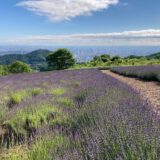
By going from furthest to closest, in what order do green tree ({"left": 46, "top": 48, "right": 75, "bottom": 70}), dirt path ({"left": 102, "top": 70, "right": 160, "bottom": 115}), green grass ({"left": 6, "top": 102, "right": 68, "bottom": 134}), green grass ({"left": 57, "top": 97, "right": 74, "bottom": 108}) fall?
green tree ({"left": 46, "top": 48, "right": 75, "bottom": 70}) → dirt path ({"left": 102, "top": 70, "right": 160, "bottom": 115}) → green grass ({"left": 57, "top": 97, "right": 74, "bottom": 108}) → green grass ({"left": 6, "top": 102, "right": 68, "bottom": 134})

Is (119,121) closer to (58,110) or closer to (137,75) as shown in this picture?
(58,110)

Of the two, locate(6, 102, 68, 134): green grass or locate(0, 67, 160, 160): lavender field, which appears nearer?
locate(0, 67, 160, 160): lavender field

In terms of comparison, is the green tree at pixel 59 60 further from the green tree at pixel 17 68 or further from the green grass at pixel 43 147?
the green grass at pixel 43 147

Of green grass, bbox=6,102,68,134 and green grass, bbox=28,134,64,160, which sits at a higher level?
green grass, bbox=28,134,64,160

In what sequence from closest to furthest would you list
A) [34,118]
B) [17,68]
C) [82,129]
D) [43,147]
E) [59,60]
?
[43,147] → [82,129] → [34,118] → [59,60] → [17,68]

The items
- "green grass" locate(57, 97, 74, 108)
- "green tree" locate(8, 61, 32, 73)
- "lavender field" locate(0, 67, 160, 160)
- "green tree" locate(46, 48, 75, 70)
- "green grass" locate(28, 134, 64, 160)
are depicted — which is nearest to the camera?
"lavender field" locate(0, 67, 160, 160)

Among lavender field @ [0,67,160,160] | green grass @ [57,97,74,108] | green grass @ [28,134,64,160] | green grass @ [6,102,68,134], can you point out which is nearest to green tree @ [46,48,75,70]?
lavender field @ [0,67,160,160]

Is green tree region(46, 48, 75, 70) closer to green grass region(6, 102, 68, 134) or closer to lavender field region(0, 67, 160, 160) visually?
lavender field region(0, 67, 160, 160)

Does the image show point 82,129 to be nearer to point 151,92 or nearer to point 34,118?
point 34,118

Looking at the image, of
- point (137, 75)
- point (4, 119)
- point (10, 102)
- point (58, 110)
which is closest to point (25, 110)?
point (4, 119)

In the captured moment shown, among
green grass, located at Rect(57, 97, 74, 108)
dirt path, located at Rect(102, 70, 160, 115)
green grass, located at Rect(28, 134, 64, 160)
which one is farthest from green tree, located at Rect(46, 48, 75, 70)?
green grass, located at Rect(28, 134, 64, 160)

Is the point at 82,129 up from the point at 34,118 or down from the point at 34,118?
up

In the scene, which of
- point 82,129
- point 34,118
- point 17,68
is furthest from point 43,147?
point 17,68

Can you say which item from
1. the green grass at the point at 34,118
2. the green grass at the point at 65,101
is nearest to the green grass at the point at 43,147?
the green grass at the point at 34,118
